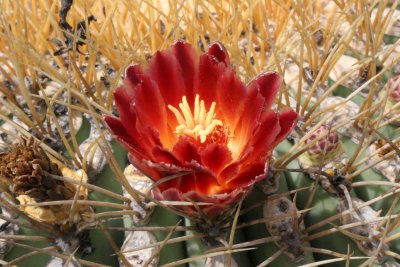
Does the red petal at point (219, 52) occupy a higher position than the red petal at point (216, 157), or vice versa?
the red petal at point (219, 52)

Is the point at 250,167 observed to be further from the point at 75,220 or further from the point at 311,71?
the point at 311,71

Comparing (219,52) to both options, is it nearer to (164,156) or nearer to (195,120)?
(195,120)

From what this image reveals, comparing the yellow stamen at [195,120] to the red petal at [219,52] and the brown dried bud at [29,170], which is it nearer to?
the red petal at [219,52]

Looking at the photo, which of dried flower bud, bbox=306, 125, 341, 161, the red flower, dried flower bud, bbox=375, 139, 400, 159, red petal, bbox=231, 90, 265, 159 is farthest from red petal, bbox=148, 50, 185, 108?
dried flower bud, bbox=375, 139, 400, 159

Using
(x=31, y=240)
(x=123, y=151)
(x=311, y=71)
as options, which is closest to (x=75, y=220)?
(x=31, y=240)

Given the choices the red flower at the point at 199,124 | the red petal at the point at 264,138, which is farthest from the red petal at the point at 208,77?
the red petal at the point at 264,138

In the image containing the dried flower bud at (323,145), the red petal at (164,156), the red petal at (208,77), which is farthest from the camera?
the dried flower bud at (323,145)
